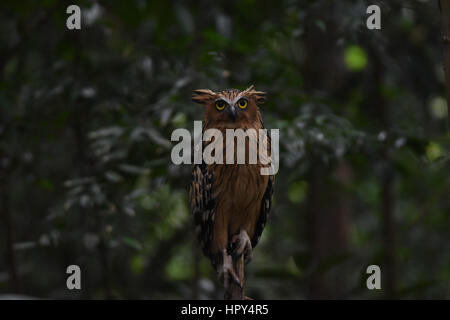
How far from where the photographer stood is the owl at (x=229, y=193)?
120 cm

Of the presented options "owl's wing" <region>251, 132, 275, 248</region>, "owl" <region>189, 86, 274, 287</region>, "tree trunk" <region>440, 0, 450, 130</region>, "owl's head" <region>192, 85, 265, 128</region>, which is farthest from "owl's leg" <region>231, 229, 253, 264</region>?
"tree trunk" <region>440, 0, 450, 130</region>

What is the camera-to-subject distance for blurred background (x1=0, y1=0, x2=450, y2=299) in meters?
2.54

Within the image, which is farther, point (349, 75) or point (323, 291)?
point (349, 75)

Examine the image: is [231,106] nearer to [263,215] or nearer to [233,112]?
[233,112]

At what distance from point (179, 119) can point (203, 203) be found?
1.20 metres

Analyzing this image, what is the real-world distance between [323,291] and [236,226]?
9.25ft

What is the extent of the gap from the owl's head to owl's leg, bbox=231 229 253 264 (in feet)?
1.11

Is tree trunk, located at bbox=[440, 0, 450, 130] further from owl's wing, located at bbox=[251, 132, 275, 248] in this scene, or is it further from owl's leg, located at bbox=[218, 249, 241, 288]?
owl's leg, located at bbox=[218, 249, 241, 288]

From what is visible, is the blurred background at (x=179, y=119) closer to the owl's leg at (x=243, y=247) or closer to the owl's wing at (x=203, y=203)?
the owl's wing at (x=203, y=203)

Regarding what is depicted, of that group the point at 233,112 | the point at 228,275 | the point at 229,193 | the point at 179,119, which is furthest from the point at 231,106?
the point at 179,119

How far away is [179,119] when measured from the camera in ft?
8.66
